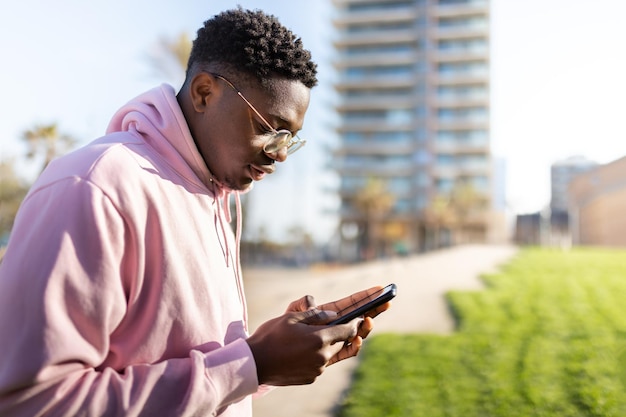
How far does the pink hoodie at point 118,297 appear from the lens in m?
0.93

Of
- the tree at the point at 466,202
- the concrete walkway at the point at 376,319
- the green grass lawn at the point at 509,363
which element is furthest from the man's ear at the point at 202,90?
the tree at the point at 466,202

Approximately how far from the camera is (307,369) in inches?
44.2

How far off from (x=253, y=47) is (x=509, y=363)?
5.89 m

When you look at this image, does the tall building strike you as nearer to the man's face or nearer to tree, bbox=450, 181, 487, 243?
tree, bbox=450, 181, 487, 243

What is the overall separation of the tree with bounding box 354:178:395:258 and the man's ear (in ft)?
175

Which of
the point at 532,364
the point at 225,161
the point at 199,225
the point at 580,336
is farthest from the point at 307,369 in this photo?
the point at 580,336

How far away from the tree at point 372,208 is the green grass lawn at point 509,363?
44.7 metres

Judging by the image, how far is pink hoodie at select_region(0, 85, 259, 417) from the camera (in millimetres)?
931

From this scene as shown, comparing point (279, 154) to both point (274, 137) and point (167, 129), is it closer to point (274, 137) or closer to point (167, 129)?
point (274, 137)

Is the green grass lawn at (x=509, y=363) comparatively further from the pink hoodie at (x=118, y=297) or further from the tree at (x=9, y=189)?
the tree at (x=9, y=189)

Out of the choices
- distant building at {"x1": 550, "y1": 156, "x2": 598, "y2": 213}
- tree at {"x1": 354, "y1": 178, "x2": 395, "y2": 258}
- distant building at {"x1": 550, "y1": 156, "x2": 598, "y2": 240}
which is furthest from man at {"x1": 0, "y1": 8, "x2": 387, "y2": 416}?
distant building at {"x1": 550, "y1": 156, "x2": 598, "y2": 213}

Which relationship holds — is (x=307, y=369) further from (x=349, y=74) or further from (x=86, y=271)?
(x=349, y=74)

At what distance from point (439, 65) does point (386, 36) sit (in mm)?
6203

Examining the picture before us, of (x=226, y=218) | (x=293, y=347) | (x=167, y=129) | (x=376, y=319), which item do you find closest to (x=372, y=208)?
(x=376, y=319)
